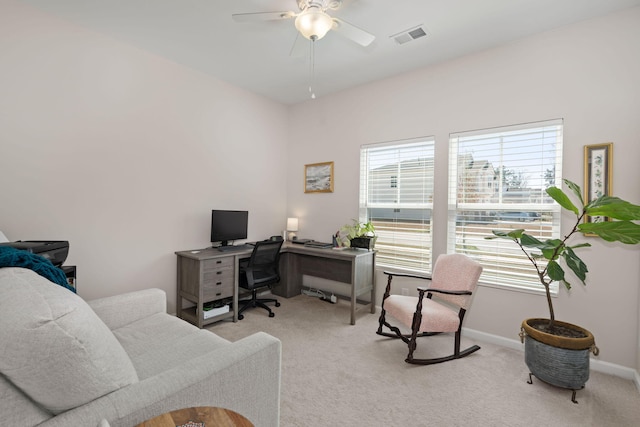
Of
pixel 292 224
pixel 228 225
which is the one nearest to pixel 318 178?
pixel 292 224

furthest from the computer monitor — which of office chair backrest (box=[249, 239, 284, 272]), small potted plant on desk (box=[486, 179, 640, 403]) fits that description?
small potted plant on desk (box=[486, 179, 640, 403])

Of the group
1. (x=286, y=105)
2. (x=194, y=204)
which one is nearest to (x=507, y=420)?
(x=194, y=204)

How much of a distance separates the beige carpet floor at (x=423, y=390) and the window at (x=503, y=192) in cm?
66

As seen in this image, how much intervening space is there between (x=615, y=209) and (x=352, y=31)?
7.20 feet

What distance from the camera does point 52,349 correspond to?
0.86m

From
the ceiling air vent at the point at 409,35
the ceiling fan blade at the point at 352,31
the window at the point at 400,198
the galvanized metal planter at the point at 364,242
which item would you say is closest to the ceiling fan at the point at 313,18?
the ceiling fan blade at the point at 352,31

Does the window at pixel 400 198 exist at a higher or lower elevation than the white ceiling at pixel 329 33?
lower

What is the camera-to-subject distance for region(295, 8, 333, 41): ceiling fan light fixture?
2002 mm

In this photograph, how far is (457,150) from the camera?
10.3 ft

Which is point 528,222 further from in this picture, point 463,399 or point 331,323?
point 331,323

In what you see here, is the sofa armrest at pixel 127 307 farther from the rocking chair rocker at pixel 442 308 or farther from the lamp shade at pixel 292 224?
the lamp shade at pixel 292 224

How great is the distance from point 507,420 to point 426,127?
2.76 m

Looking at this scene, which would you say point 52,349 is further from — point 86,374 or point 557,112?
point 557,112

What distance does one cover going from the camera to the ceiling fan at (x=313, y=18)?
2.01 m
